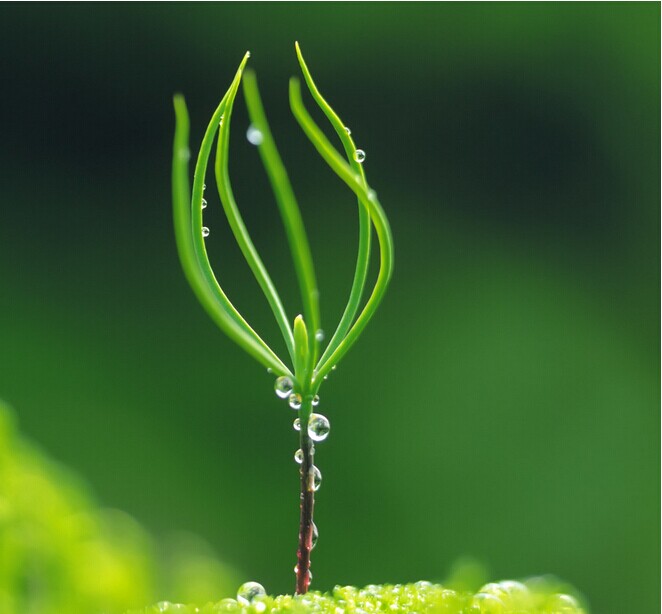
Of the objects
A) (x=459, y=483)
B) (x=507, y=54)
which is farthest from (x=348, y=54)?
(x=459, y=483)

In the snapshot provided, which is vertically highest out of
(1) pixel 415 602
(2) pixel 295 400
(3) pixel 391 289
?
(3) pixel 391 289

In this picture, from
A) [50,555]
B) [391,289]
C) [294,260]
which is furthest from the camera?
[391,289]

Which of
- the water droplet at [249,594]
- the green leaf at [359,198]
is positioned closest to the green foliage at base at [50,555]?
the water droplet at [249,594]

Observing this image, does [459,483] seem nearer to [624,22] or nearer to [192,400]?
[192,400]

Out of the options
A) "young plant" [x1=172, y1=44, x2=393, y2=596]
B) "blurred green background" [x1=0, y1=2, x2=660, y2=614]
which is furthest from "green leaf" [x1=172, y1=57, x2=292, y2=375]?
"blurred green background" [x1=0, y1=2, x2=660, y2=614]

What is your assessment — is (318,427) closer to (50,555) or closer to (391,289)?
(50,555)

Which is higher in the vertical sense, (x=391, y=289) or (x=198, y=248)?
(x=391, y=289)

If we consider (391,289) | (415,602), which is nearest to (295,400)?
(415,602)
